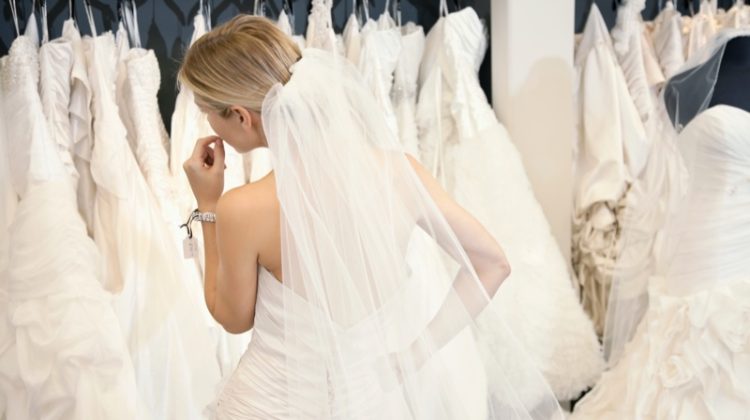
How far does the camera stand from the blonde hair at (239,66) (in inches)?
42.4

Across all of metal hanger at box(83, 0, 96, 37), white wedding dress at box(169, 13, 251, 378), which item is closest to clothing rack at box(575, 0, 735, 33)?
white wedding dress at box(169, 13, 251, 378)

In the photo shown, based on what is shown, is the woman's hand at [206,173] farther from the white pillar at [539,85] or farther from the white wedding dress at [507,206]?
the white pillar at [539,85]

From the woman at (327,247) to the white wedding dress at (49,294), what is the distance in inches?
21.4

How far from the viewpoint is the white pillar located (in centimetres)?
211

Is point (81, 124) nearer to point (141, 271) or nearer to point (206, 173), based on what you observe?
point (141, 271)

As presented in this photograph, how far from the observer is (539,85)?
2.14 meters

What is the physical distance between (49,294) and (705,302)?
143cm

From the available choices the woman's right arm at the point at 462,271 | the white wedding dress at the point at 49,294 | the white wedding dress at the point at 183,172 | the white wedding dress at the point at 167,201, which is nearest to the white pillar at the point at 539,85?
the white wedding dress at the point at 183,172

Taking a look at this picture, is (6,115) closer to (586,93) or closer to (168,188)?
(168,188)

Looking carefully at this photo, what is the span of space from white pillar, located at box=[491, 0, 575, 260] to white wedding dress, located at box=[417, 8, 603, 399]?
12 centimetres

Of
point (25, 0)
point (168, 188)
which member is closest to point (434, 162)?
point (168, 188)

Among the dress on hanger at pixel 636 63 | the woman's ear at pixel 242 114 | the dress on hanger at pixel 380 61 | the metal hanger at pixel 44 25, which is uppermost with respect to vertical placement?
the metal hanger at pixel 44 25

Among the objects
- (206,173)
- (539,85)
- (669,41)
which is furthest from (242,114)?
(669,41)

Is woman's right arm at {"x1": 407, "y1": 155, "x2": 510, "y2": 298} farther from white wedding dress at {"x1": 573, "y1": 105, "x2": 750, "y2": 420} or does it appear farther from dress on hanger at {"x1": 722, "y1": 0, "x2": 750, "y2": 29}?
dress on hanger at {"x1": 722, "y1": 0, "x2": 750, "y2": 29}
